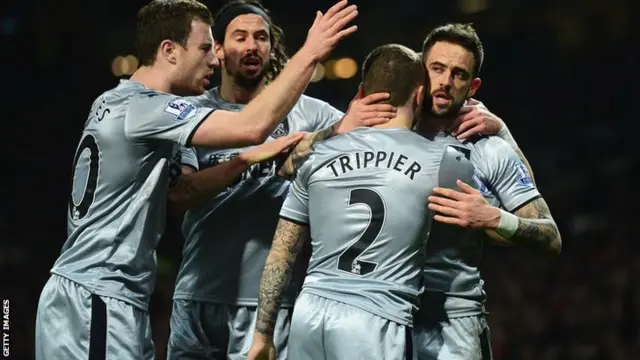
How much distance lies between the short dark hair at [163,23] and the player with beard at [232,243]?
55 centimetres

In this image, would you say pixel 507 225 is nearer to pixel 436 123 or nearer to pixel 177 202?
pixel 436 123

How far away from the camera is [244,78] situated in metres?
5.05

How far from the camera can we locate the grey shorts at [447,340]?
4562 millimetres

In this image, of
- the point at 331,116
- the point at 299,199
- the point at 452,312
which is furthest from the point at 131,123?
the point at 452,312

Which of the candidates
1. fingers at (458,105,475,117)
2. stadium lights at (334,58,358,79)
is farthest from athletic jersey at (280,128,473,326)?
stadium lights at (334,58,358,79)

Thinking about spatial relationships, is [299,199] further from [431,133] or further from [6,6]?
[6,6]

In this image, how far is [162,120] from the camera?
4.23 m

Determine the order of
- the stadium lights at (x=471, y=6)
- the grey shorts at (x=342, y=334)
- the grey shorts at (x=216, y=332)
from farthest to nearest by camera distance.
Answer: the stadium lights at (x=471, y=6), the grey shorts at (x=216, y=332), the grey shorts at (x=342, y=334)

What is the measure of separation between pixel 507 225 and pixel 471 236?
14.9 inches

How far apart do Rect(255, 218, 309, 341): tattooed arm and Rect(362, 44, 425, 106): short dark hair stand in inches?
24.3

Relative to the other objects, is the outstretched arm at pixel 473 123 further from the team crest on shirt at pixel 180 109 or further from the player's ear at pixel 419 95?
the team crest on shirt at pixel 180 109

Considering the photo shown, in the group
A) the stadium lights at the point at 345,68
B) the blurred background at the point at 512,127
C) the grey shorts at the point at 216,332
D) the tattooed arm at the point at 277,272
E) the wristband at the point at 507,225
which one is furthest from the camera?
the stadium lights at the point at 345,68

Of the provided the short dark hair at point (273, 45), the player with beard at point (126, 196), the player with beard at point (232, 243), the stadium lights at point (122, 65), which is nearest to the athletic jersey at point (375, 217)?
the player with beard at point (126, 196)

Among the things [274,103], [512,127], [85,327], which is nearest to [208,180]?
[274,103]
